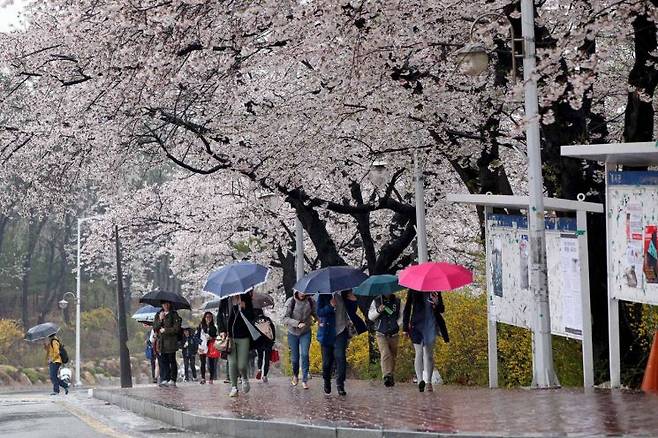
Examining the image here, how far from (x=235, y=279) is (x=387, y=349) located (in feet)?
9.91

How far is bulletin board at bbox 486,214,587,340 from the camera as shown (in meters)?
16.5

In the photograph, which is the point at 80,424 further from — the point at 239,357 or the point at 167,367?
the point at 167,367

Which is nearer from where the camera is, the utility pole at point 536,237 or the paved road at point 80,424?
the paved road at point 80,424

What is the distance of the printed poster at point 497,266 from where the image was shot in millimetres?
18656

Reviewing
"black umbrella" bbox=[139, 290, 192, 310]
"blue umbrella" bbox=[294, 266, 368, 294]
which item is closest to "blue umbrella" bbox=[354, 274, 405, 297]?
"blue umbrella" bbox=[294, 266, 368, 294]

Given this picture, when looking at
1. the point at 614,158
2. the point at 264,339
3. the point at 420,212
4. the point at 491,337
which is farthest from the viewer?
the point at 420,212

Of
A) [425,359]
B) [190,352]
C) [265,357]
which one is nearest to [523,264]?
[425,359]

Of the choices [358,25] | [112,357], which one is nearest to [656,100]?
[358,25]

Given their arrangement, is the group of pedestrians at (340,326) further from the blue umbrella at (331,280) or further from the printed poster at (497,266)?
the printed poster at (497,266)

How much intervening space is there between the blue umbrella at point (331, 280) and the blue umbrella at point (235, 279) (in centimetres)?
71

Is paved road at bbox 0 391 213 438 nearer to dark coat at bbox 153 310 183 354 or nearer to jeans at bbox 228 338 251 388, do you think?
jeans at bbox 228 338 251 388

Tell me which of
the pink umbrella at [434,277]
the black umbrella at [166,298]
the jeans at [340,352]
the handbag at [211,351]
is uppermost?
the pink umbrella at [434,277]

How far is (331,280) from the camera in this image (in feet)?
61.5

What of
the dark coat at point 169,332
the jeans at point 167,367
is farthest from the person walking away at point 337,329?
the jeans at point 167,367
